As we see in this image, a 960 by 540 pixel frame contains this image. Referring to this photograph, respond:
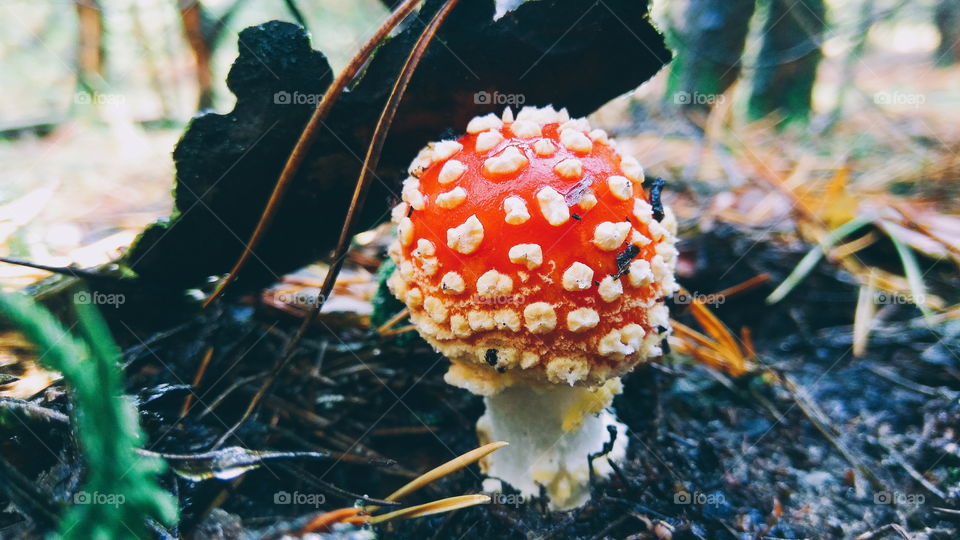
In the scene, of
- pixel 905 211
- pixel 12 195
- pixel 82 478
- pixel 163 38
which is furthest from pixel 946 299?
pixel 163 38

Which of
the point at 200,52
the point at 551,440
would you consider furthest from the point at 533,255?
the point at 200,52

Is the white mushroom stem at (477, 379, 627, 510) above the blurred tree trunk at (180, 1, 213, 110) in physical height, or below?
below

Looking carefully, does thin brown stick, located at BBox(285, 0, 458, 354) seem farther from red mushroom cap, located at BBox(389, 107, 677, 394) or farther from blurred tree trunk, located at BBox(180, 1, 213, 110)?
blurred tree trunk, located at BBox(180, 1, 213, 110)

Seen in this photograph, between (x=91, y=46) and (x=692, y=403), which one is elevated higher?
(x=91, y=46)

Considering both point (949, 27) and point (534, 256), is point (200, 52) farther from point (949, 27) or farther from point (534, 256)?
point (949, 27)

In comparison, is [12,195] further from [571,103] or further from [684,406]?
[684,406]

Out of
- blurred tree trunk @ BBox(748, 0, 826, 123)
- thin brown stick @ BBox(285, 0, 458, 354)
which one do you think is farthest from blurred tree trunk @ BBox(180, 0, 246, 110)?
blurred tree trunk @ BBox(748, 0, 826, 123)
